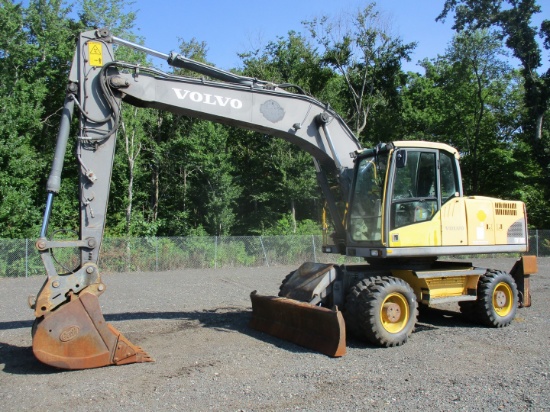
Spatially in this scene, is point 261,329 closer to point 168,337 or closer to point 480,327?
point 168,337

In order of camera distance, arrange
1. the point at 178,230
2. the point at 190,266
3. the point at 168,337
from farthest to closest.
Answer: the point at 178,230
the point at 190,266
the point at 168,337

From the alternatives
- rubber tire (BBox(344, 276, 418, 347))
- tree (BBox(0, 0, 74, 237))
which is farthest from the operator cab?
tree (BBox(0, 0, 74, 237))

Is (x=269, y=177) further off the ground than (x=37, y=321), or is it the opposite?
(x=269, y=177)

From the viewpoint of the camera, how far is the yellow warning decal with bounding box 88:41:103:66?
7.14m

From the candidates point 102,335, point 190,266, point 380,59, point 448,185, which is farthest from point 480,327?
point 380,59

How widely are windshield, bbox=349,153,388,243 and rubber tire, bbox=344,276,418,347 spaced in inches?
29.5

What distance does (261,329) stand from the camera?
870 centimetres

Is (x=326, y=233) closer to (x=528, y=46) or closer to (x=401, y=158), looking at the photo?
(x=401, y=158)

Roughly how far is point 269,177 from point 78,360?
79.8 ft

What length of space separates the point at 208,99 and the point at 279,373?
4.02 metres

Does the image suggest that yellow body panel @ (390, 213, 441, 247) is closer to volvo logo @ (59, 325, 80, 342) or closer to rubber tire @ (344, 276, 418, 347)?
rubber tire @ (344, 276, 418, 347)

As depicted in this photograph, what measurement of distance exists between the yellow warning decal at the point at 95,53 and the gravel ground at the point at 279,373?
4059mm

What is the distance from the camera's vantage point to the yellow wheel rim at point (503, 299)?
30.9ft

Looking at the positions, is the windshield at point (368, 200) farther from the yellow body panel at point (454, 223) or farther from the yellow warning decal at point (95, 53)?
the yellow warning decal at point (95, 53)
